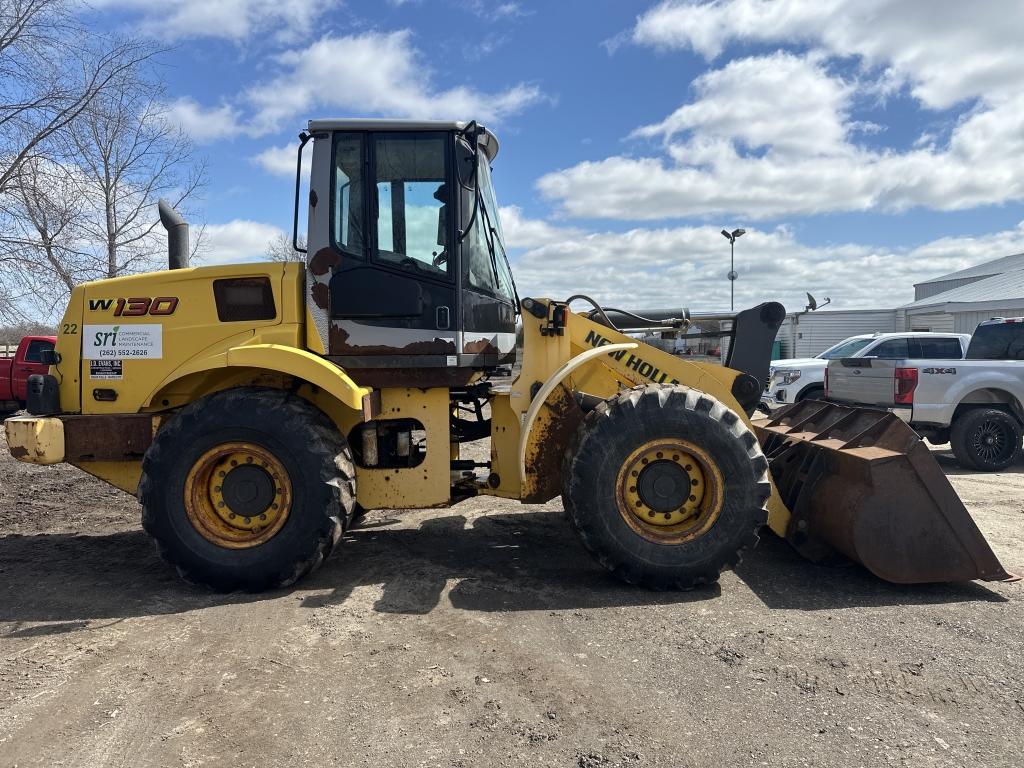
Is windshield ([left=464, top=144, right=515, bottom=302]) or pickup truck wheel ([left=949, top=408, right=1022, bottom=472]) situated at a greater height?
windshield ([left=464, top=144, right=515, bottom=302])

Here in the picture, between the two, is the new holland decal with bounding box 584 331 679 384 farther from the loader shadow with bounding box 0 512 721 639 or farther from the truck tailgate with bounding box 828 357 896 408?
the truck tailgate with bounding box 828 357 896 408

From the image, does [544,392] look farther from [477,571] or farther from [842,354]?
[842,354]

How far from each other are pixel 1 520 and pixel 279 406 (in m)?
4.14

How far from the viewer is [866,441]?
4.96 m

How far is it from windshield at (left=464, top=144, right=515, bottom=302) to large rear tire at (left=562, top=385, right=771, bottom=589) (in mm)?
1375

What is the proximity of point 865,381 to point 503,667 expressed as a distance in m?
8.24

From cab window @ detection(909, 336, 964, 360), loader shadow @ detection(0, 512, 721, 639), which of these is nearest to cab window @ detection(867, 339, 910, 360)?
cab window @ detection(909, 336, 964, 360)

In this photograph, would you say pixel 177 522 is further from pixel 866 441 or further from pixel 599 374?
pixel 866 441

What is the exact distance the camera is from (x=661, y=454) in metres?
4.60

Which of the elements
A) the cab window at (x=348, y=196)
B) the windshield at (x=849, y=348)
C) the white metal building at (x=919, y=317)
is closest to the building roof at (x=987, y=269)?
the white metal building at (x=919, y=317)

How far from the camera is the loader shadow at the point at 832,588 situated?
428 cm

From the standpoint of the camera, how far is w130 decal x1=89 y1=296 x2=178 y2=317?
4918 mm

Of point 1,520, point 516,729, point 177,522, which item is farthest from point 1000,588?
point 1,520

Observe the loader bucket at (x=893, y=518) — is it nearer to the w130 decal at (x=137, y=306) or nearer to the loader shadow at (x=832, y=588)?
the loader shadow at (x=832, y=588)
